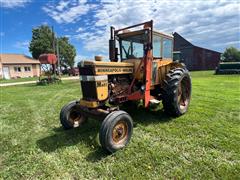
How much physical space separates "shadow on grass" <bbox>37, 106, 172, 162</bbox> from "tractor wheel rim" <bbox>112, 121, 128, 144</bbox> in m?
0.33

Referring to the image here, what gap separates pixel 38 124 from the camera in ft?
17.1

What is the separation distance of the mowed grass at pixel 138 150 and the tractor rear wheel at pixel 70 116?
0.53 feet

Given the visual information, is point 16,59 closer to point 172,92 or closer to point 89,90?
point 89,90

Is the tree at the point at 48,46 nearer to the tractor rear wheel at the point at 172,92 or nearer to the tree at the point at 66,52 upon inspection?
the tree at the point at 66,52

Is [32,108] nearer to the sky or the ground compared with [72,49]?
nearer to the ground

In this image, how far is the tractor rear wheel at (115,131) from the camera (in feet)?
10.7

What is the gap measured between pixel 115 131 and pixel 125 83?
1433mm

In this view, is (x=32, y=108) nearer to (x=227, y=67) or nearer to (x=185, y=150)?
(x=185, y=150)

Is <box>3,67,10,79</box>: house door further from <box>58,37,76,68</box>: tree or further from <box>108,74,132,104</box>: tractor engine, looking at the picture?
<box>108,74,132,104</box>: tractor engine

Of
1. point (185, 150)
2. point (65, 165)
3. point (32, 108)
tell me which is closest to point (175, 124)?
point (185, 150)

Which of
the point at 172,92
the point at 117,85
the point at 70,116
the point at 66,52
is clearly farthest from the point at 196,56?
the point at 70,116

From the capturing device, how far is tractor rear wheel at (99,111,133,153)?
325 centimetres

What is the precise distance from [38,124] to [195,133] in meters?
4.03

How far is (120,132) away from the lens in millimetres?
3615
